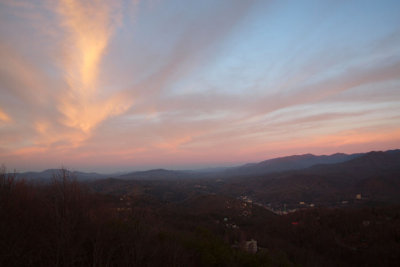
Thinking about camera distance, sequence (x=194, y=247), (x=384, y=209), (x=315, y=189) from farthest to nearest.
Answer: (x=315, y=189), (x=384, y=209), (x=194, y=247)

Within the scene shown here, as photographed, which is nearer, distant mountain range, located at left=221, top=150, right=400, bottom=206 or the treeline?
the treeline

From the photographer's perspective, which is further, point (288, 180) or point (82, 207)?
point (288, 180)

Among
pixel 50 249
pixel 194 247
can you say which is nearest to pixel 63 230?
pixel 50 249

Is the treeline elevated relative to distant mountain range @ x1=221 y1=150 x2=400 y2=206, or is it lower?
elevated

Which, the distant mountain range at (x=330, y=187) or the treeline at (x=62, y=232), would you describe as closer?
the treeline at (x=62, y=232)

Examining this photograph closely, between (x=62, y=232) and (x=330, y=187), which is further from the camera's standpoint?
(x=330, y=187)

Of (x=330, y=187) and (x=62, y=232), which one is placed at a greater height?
(x=62, y=232)

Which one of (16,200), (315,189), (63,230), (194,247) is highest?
(16,200)

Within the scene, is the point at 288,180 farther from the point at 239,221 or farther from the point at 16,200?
the point at 16,200

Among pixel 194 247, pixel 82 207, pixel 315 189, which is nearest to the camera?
pixel 82 207

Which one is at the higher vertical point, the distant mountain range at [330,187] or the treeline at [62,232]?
the treeline at [62,232]

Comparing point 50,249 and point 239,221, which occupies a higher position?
point 50,249
